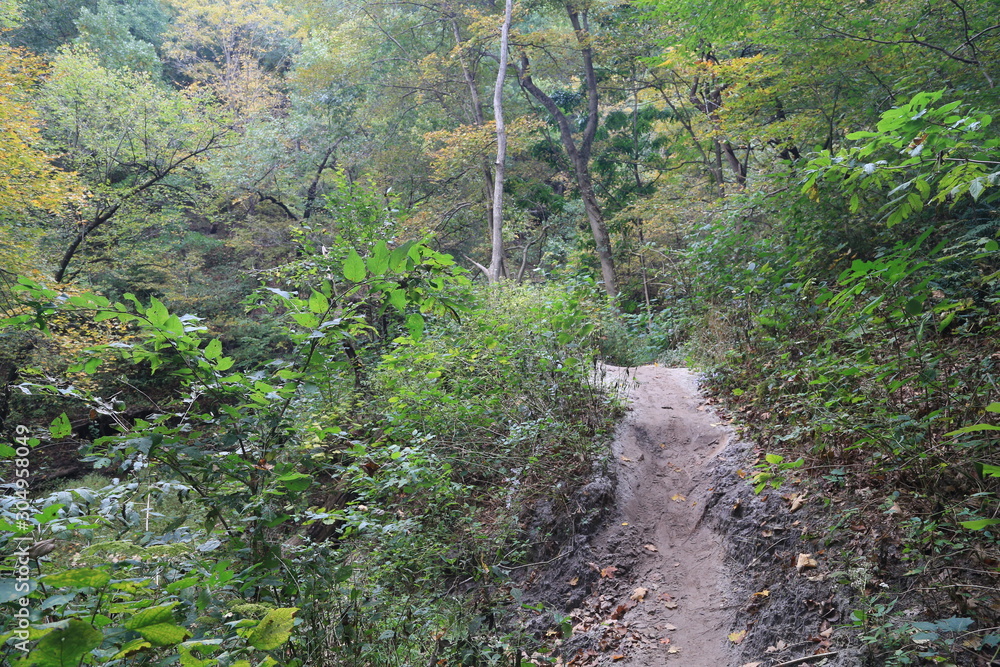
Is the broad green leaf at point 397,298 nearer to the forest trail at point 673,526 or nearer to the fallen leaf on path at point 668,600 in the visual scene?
the forest trail at point 673,526

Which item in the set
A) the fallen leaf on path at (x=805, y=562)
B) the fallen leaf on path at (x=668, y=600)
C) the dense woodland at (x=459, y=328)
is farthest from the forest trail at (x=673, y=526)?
the fallen leaf on path at (x=805, y=562)

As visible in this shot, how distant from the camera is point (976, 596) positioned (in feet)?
7.88

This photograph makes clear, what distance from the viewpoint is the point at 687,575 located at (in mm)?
4152

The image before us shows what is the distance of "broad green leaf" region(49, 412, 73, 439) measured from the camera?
1.56 meters

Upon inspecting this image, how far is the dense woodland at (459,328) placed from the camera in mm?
1773

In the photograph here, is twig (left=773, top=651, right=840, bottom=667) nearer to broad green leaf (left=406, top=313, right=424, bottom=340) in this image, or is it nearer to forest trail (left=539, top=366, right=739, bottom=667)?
forest trail (left=539, top=366, right=739, bottom=667)

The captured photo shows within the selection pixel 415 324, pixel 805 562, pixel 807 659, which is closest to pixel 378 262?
pixel 415 324

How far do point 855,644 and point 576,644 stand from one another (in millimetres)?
1871

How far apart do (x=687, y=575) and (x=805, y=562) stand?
3.55 feet

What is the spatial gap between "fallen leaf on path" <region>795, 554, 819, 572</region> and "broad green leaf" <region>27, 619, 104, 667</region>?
12.1 feet

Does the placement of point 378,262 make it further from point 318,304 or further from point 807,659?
point 807,659

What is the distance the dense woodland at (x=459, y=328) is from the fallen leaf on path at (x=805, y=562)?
0.39 metres

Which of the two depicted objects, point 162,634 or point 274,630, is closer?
point 162,634

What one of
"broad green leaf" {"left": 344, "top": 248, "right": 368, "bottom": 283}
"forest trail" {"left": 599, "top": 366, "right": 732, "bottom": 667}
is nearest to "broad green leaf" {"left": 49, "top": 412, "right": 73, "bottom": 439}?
"broad green leaf" {"left": 344, "top": 248, "right": 368, "bottom": 283}
